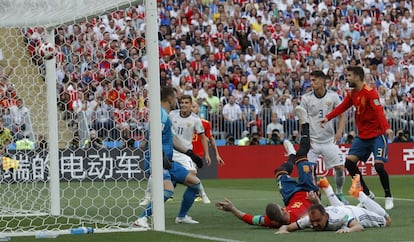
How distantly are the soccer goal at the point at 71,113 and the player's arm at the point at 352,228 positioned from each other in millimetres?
2342

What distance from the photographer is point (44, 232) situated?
40.2 feet

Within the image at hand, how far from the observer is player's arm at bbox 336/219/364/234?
11594 millimetres

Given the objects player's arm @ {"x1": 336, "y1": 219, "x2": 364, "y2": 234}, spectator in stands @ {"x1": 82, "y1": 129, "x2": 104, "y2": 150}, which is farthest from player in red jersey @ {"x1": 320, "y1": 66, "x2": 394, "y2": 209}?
spectator in stands @ {"x1": 82, "y1": 129, "x2": 104, "y2": 150}

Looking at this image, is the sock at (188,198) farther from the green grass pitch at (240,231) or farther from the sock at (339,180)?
the sock at (339,180)

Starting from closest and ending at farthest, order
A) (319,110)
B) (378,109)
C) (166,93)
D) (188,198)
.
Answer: (166,93)
(188,198)
(378,109)
(319,110)

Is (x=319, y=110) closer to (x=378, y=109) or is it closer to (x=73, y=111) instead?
(x=378, y=109)

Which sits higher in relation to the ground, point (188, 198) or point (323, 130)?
point (323, 130)

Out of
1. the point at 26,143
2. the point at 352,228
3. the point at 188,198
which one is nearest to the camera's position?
the point at 352,228

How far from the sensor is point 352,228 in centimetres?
1163

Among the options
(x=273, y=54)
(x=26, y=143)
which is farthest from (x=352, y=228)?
(x=273, y=54)

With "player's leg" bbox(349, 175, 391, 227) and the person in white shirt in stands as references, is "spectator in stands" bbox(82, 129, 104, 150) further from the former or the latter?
"player's leg" bbox(349, 175, 391, 227)

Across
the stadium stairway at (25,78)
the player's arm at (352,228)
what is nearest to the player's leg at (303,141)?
the player's arm at (352,228)

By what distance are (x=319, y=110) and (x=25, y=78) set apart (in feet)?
16.9

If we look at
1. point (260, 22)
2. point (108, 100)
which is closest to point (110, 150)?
point (108, 100)
